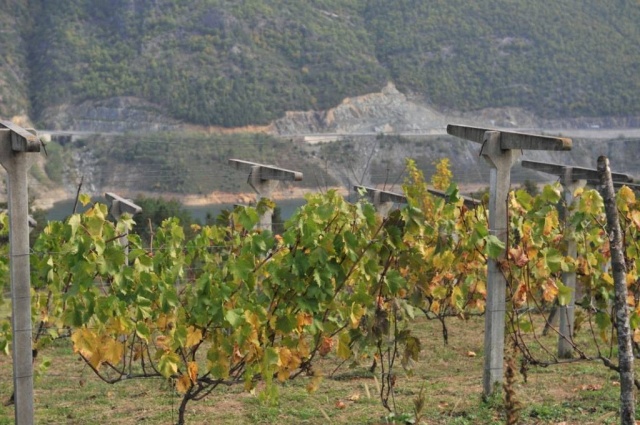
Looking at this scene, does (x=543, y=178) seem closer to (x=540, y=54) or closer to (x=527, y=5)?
(x=540, y=54)

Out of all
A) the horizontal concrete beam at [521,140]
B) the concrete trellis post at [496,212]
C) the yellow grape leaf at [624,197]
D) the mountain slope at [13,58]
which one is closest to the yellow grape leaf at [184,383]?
the concrete trellis post at [496,212]

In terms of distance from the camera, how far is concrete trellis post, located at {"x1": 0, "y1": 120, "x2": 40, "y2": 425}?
535 cm

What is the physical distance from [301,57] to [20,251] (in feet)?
215

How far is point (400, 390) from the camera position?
282 inches

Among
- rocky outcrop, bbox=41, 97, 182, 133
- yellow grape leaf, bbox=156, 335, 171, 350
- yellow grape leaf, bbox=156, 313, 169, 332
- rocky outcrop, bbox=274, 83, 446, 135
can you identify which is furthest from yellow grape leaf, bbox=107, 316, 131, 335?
rocky outcrop, bbox=41, 97, 182, 133

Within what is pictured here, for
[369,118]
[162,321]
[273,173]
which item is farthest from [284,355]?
[369,118]

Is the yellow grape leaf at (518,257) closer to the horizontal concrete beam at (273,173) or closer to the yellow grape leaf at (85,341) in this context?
the horizontal concrete beam at (273,173)

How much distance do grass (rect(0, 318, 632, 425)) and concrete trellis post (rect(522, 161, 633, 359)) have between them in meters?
0.51

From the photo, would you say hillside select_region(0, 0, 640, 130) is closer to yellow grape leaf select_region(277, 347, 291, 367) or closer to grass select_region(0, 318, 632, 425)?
grass select_region(0, 318, 632, 425)

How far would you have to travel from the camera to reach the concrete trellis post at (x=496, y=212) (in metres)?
6.42

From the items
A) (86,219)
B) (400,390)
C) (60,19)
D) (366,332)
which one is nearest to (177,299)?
(86,219)

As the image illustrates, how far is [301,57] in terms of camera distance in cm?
7006

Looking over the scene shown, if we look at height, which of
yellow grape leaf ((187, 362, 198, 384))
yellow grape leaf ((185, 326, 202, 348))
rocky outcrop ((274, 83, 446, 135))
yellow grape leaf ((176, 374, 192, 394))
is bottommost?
yellow grape leaf ((176, 374, 192, 394))

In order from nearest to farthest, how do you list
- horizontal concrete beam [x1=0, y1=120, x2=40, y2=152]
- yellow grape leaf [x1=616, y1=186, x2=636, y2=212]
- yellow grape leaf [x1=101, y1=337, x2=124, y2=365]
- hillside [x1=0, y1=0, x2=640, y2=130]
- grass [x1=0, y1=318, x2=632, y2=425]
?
horizontal concrete beam [x1=0, y1=120, x2=40, y2=152] → yellow grape leaf [x1=101, y1=337, x2=124, y2=365] → grass [x1=0, y1=318, x2=632, y2=425] → yellow grape leaf [x1=616, y1=186, x2=636, y2=212] → hillside [x1=0, y1=0, x2=640, y2=130]
